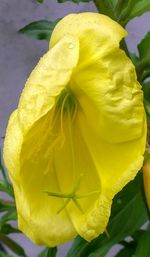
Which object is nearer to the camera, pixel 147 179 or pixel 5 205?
Answer: pixel 147 179

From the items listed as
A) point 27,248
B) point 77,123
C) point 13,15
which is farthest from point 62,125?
point 27,248

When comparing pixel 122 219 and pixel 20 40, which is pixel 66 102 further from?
pixel 20 40

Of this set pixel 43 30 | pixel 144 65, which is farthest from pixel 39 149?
pixel 43 30

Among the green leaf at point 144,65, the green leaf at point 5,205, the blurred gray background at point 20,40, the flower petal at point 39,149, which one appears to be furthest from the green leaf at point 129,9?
the blurred gray background at point 20,40

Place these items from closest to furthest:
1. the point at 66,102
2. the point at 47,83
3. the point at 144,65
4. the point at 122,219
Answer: the point at 47,83 < the point at 66,102 < the point at 144,65 < the point at 122,219

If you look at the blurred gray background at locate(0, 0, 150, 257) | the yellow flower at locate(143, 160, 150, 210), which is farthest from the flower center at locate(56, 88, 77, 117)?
the blurred gray background at locate(0, 0, 150, 257)

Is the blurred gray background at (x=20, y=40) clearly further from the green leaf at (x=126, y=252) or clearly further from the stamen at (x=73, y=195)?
the stamen at (x=73, y=195)

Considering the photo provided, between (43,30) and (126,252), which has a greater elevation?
(43,30)
